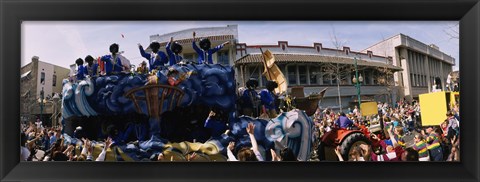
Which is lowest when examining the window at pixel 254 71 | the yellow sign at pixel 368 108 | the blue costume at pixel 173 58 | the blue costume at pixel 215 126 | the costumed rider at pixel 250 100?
the blue costume at pixel 215 126

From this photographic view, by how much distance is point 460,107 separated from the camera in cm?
310

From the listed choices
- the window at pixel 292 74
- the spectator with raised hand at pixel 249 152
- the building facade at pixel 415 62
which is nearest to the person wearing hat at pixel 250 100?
the spectator with raised hand at pixel 249 152

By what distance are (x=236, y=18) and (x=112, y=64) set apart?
1721 mm

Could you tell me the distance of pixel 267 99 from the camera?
4191 millimetres

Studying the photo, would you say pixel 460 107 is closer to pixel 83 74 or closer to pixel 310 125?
pixel 310 125

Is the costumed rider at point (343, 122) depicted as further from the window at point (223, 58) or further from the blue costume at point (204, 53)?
the blue costume at point (204, 53)

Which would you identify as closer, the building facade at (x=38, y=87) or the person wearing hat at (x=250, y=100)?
the building facade at (x=38, y=87)

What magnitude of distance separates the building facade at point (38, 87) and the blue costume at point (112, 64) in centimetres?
41

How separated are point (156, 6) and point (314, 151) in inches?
90.8

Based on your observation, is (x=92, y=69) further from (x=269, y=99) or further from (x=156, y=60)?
(x=269, y=99)

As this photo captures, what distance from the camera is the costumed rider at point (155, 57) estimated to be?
12.3ft

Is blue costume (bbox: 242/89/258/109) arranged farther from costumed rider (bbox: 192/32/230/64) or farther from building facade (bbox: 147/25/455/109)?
costumed rider (bbox: 192/32/230/64)

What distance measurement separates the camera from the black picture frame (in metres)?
2.87
